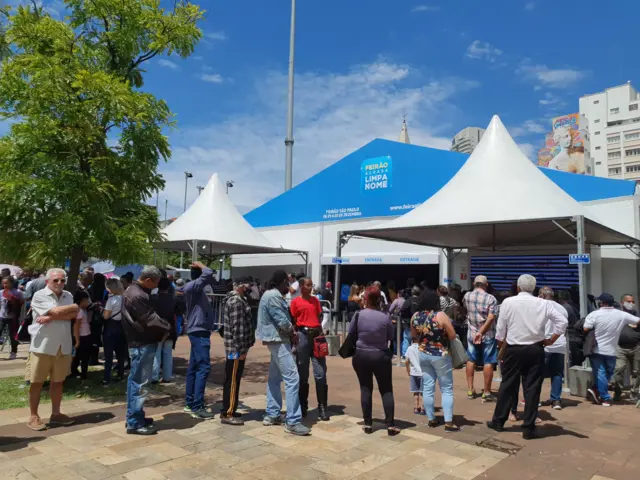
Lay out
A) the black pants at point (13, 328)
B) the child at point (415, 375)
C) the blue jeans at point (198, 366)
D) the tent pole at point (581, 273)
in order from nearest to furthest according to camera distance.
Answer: the blue jeans at point (198, 366) < the child at point (415, 375) < the tent pole at point (581, 273) < the black pants at point (13, 328)

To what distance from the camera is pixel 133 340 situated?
486 cm

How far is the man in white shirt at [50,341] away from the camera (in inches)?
193

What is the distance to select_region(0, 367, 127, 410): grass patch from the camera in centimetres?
608

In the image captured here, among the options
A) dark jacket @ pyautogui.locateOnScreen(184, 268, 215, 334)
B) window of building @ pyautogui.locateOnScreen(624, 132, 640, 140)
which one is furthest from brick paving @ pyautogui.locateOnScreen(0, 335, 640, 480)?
window of building @ pyautogui.locateOnScreen(624, 132, 640, 140)

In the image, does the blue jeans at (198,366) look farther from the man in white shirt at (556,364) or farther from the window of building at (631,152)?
the window of building at (631,152)

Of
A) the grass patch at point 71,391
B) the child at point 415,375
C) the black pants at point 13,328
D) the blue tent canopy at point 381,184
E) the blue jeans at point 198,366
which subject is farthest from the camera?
the blue tent canopy at point 381,184

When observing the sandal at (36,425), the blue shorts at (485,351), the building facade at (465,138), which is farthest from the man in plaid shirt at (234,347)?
the building facade at (465,138)

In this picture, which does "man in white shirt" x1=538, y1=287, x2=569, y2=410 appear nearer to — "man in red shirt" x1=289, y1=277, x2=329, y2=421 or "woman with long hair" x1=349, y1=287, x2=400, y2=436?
"woman with long hair" x1=349, y1=287, x2=400, y2=436

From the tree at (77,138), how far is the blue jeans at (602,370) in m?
6.61

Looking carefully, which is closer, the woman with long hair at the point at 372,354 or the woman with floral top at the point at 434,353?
the woman with long hair at the point at 372,354

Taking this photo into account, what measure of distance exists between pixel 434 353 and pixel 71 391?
509 cm

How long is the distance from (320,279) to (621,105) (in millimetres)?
92266

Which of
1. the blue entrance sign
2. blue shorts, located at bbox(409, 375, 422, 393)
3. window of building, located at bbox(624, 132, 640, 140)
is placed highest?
window of building, located at bbox(624, 132, 640, 140)

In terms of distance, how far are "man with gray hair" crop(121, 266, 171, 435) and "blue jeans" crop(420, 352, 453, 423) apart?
2855 mm
